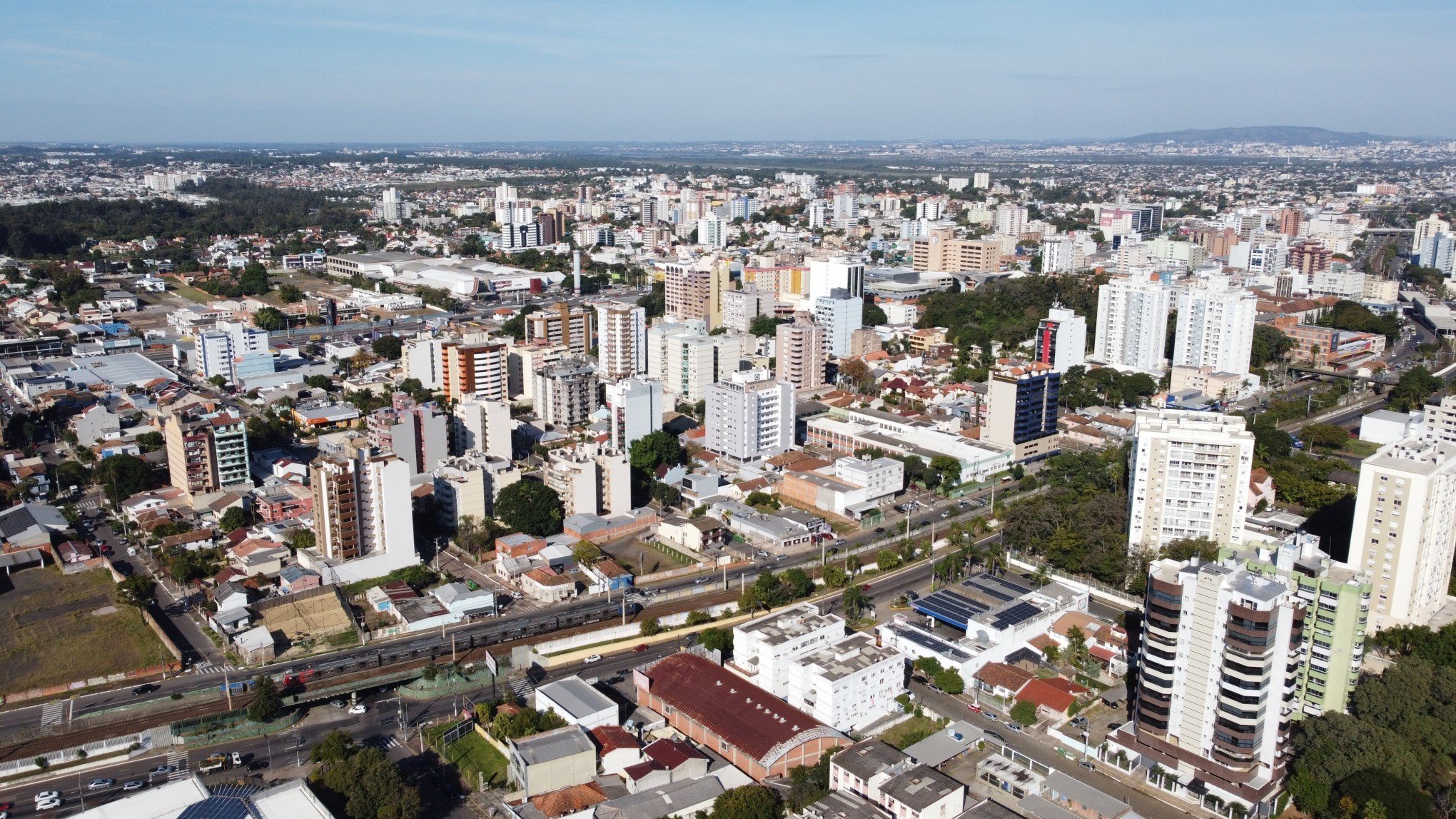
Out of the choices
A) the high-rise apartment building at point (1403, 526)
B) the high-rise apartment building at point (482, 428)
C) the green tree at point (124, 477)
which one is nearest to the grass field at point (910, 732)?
the high-rise apartment building at point (1403, 526)

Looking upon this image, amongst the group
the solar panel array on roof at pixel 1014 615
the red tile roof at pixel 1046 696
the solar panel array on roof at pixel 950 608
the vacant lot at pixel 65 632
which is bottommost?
the vacant lot at pixel 65 632

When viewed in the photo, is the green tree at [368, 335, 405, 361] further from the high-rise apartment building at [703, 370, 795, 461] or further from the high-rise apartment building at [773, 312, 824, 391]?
the high-rise apartment building at [703, 370, 795, 461]

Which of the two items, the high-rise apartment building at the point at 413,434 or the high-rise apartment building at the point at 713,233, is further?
the high-rise apartment building at the point at 713,233

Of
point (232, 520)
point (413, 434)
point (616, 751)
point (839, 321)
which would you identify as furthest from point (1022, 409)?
point (232, 520)

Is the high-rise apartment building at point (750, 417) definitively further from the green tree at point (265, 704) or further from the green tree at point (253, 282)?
the green tree at point (253, 282)

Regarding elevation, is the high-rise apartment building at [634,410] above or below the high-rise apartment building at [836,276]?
below

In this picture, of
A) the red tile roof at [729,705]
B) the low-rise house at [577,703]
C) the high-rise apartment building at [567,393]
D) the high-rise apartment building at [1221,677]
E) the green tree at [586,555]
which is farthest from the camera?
the high-rise apartment building at [567,393]
